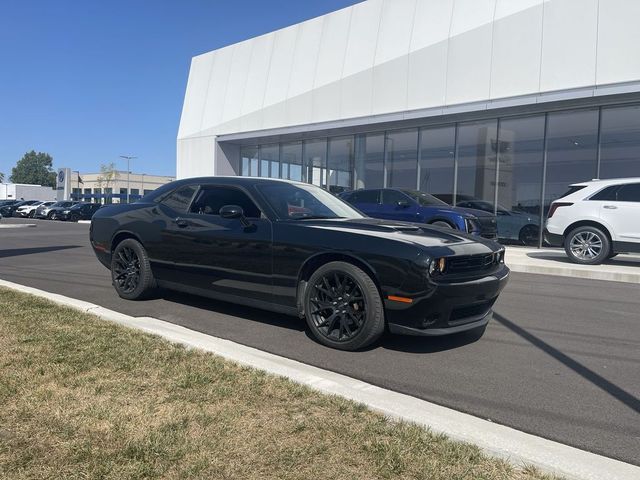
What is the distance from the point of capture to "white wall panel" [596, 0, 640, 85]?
13.4 metres

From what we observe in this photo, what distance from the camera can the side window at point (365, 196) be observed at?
13.5 m

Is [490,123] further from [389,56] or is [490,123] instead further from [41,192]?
[41,192]

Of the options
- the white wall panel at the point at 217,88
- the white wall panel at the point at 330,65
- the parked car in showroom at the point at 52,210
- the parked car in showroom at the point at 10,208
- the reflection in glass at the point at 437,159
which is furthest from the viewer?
the parked car in showroom at the point at 10,208

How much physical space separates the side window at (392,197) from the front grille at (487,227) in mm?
1935

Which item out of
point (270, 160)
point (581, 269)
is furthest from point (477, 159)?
point (270, 160)

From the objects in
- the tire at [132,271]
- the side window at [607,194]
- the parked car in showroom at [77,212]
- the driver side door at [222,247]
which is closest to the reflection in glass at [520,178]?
the side window at [607,194]

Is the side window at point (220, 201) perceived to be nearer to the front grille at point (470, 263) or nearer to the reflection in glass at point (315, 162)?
the front grille at point (470, 263)

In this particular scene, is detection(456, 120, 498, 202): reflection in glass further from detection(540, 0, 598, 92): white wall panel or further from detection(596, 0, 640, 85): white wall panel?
detection(596, 0, 640, 85): white wall panel

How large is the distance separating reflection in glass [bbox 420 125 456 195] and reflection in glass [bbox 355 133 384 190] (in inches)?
70.4

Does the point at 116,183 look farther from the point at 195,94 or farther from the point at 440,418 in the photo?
the point at 440,418

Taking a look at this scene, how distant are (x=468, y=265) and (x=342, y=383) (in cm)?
156

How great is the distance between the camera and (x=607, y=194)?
10.7 m

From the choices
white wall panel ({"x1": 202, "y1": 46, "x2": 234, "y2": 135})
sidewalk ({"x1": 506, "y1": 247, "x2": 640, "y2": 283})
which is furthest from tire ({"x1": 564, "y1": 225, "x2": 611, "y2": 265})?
white wall panel ({"x1": 202, "y1": 46, "x2": 234, "y2": 135})

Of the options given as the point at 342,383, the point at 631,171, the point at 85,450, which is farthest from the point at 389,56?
the point at 85,450
